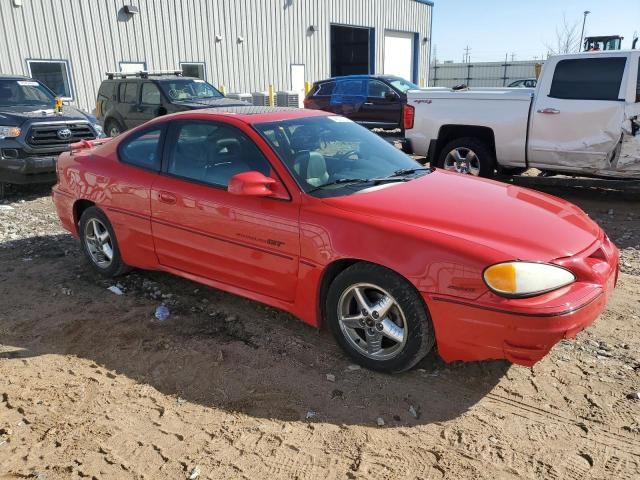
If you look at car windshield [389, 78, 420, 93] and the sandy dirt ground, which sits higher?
car windshield [389, 78, 420, 93]

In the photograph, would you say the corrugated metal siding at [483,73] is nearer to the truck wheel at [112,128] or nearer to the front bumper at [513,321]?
the truck wheel at [112,128]

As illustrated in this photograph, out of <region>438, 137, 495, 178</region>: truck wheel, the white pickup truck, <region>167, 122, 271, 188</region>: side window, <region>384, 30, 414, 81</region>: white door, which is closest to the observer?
<region>167, 122, 271, 188</region>: side window

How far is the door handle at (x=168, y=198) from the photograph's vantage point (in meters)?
4.02

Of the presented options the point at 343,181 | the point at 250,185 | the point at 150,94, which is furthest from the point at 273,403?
the point at 150,94

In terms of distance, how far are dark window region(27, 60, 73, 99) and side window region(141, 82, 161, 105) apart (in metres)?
4.30

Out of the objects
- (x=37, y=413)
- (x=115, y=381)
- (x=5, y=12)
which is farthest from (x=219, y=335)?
(x=5, y=12)

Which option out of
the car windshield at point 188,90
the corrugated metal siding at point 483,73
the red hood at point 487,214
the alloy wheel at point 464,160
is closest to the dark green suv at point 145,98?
the car windshield at point 188,90

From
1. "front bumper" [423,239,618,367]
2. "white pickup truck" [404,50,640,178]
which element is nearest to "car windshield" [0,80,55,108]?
"white pickup truck" [404,50,640,178]

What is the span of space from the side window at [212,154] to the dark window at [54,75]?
507 inches

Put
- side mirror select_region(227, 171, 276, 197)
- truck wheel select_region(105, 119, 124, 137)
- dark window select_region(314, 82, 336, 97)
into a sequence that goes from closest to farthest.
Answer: side mirror select_region(227, 171, 276, 197) < truck wheel select_region(105, 119, 124, 137) < dark window select_region(314, 82, 336, 97)

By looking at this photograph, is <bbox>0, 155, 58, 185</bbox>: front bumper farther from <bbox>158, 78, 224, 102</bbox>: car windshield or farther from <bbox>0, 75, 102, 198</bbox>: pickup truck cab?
<bbox>158, 78, 224, 102</bbox>: car windshield

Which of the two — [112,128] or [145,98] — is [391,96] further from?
[112,128]

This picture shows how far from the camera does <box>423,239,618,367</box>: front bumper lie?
2.70 meters

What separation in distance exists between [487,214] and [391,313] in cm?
85
